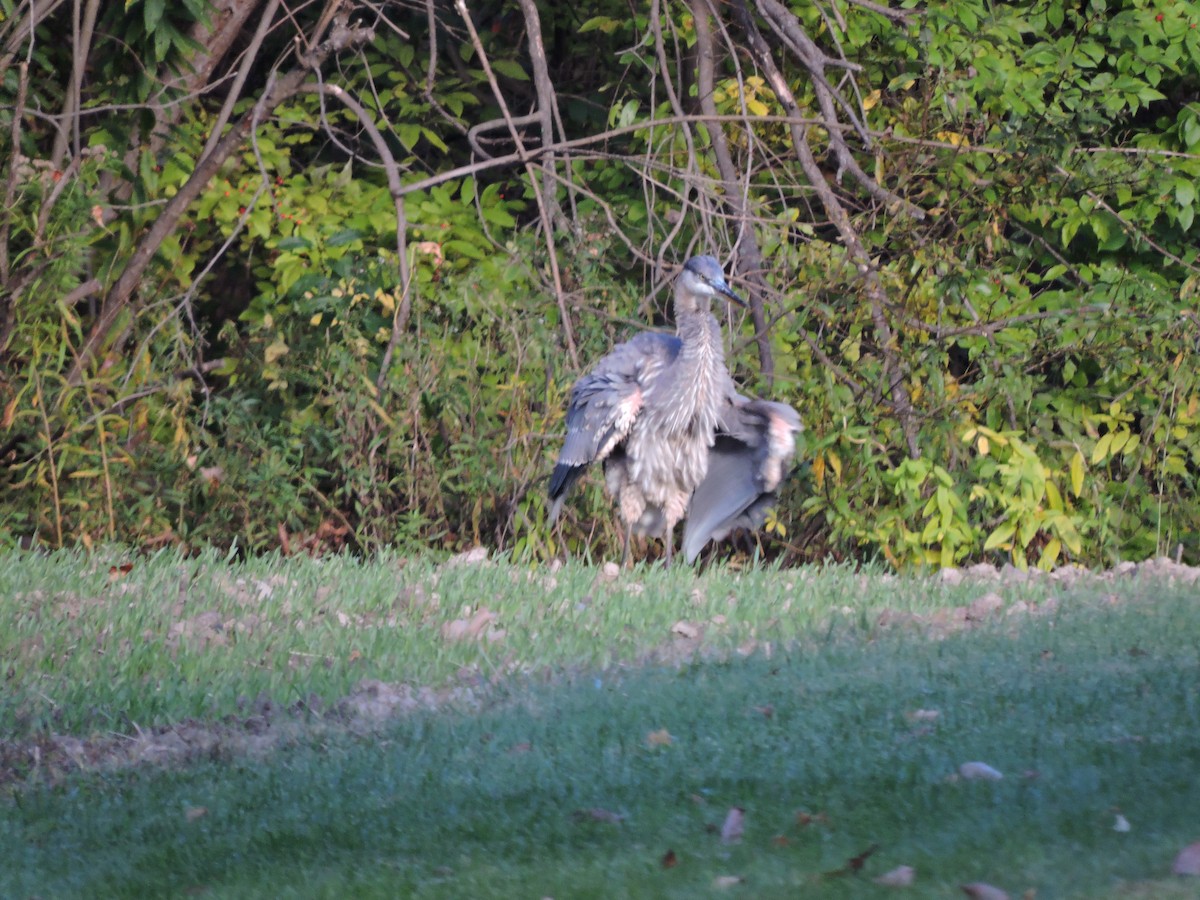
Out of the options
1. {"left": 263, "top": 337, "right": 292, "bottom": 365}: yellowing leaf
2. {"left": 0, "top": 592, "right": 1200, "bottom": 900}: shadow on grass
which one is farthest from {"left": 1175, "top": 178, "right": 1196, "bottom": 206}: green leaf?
{"left": 263, "top": 337, "right": 292, "bottom": 365}: yellowing leaf

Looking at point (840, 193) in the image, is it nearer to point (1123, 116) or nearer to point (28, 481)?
point (1123, 116)

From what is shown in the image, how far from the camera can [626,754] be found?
4.44 meters

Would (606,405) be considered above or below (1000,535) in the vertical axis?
above

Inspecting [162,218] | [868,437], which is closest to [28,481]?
[162,218]

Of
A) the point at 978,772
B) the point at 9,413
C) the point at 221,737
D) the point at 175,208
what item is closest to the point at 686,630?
the point at 221,737

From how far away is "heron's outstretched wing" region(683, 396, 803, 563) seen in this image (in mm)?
8430

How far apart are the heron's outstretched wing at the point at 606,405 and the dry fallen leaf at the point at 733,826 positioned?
15.1 feet

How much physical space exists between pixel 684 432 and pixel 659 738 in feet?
13.6

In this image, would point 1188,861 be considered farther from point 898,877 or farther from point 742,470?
point 742,470

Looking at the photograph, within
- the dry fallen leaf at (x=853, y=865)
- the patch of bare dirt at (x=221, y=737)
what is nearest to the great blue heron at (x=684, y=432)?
the patch of bare dirt at (x=221, y=737)

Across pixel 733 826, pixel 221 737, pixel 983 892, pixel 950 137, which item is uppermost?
pixel 950 137

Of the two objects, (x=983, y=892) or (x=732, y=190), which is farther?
(x=732, y=190)

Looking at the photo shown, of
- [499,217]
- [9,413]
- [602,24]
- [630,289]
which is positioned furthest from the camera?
[602,24]

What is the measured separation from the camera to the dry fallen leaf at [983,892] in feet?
10.6
